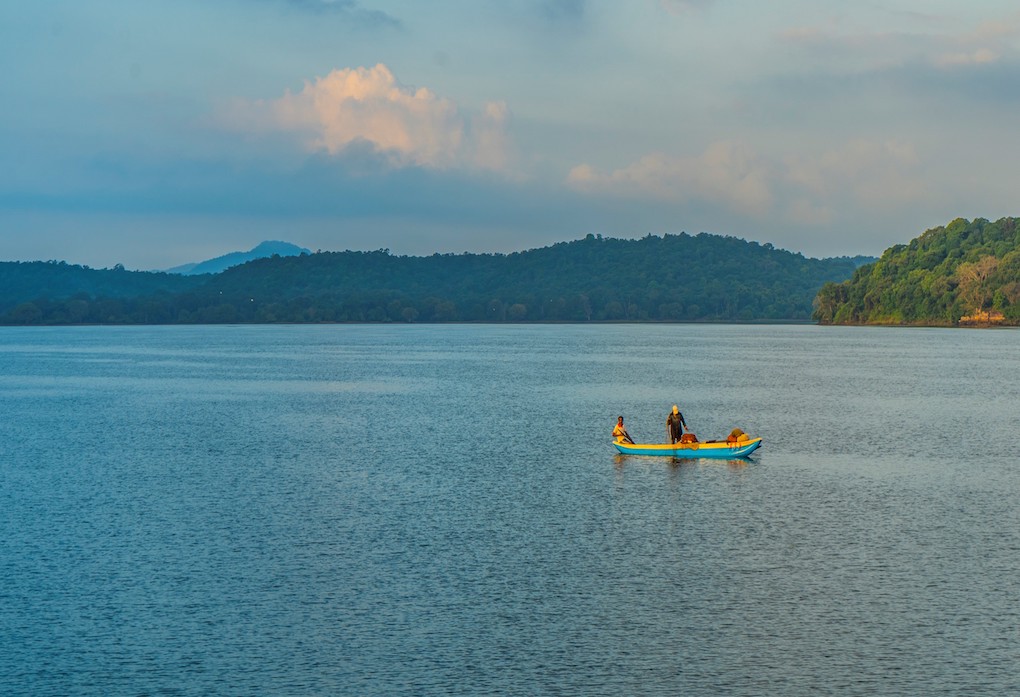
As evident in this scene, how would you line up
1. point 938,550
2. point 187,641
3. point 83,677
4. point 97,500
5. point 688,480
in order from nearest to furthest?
point 83,677 → point 187,641 → point 938,550 → point 97,500 → point 688,480

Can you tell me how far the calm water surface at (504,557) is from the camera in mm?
22469

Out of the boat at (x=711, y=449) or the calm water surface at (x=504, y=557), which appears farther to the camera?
the boat at (x=711, y=449)

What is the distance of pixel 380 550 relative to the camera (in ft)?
106

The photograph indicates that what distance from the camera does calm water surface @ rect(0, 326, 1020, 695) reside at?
22469 millimetres

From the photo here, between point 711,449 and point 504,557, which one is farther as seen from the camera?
point 711,449

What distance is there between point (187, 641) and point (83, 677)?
2.55 metres

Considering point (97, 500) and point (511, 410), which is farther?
point (511, 410)

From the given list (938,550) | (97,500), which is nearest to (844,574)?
(938,550)

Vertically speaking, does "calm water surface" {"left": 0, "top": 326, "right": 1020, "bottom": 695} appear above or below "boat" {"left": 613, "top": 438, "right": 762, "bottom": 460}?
below

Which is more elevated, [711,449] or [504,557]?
[711,449]

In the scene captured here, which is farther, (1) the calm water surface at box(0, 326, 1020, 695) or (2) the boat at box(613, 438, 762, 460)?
(2) the boat at box(613, 438, 762, 460)

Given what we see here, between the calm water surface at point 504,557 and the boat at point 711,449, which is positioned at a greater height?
the boat at point 711,449

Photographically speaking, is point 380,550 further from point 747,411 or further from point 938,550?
point 747,411

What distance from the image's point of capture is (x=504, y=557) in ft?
103
